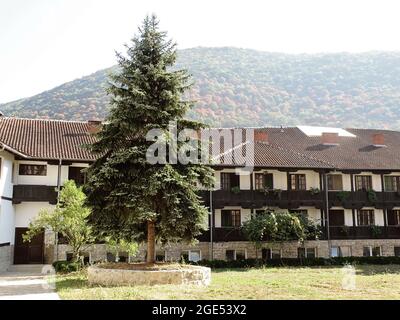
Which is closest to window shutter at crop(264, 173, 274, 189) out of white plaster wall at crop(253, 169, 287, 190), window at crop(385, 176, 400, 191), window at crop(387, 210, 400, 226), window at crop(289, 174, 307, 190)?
white plaster wall at crop(253, 169, 287, 190)

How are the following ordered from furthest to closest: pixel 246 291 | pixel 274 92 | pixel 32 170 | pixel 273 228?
pixel 274 92 → pixel 273 228 → pixel 32 170 → pixel 246 291

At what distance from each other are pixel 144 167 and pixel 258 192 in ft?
45.1

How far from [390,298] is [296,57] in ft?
365

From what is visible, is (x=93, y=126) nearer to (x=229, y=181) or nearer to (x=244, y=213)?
(x=229, y=181)

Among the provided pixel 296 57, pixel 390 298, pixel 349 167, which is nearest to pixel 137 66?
pixel 390 298

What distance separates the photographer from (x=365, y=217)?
3269cm

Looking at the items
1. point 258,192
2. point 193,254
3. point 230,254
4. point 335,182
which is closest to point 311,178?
point 335,182

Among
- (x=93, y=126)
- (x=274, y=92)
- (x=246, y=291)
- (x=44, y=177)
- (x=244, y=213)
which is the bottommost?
(x=246, y=291)

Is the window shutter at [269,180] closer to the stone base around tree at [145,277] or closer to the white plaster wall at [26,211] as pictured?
the white plaster wall at [26,211]

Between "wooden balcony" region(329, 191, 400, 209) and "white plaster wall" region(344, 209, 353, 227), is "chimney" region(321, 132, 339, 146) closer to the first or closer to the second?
"wooden balcony" region(329, 191, 400, 209)

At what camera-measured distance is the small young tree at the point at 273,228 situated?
27000 mm

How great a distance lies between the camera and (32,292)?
14930 millimetres

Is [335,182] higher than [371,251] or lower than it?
higher

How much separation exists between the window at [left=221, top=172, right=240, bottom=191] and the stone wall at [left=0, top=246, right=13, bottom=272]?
1273 centimetres
